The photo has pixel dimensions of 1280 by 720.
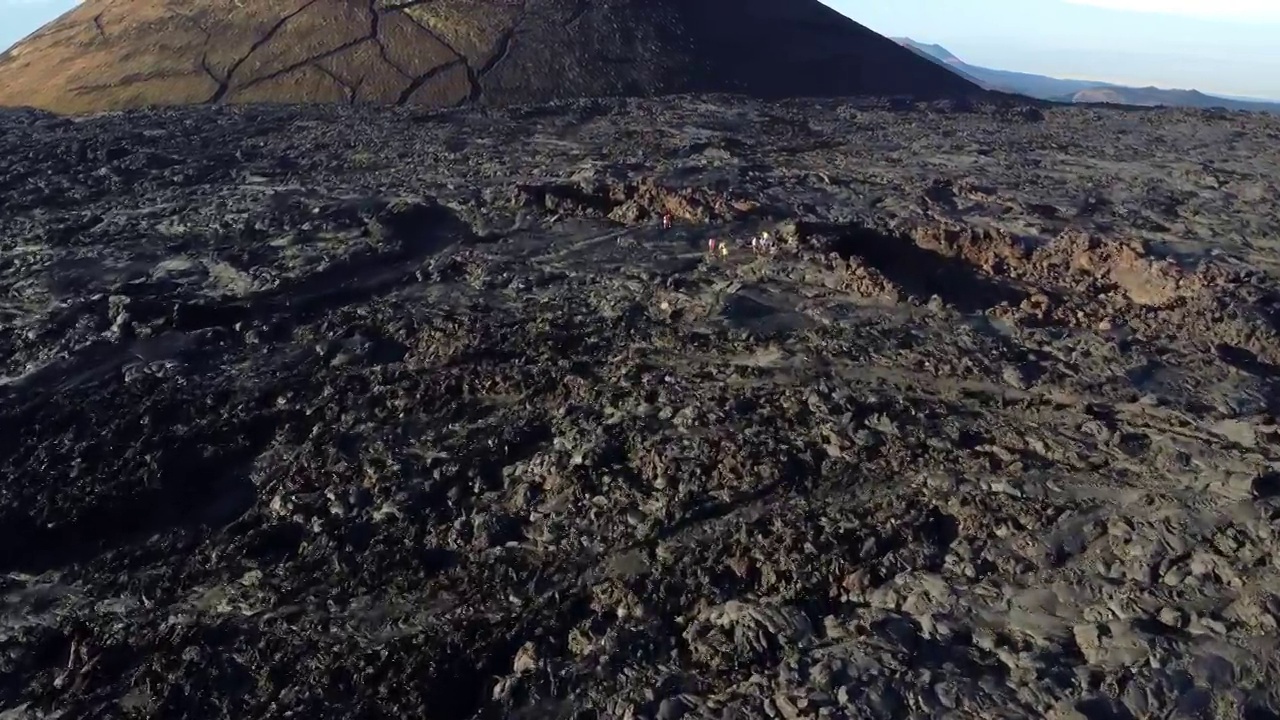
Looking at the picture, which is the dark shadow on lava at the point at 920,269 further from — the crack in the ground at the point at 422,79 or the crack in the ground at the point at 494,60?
the crack in the ground at the point at 422,79

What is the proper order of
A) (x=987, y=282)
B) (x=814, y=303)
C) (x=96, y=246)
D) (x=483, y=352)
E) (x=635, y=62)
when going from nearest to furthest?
1. (x=483, y=352)
2. (x=814, y=303)
3. (x=987, y=282)
4. (x=96, y=246)
5. (x=635, y=62)

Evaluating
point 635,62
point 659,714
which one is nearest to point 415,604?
point 659,714

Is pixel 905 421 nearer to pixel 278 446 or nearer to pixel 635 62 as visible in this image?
pixel 278 446

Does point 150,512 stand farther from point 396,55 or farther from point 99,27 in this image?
point 99,27

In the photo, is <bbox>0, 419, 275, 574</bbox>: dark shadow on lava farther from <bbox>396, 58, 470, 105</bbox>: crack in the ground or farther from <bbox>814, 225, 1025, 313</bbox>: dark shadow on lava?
<bbox>396, 58, 470, 105</bbox>: crack in the ground

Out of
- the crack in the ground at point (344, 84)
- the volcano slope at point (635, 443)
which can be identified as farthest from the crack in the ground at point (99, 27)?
the volcano slope at point (635, 443)
